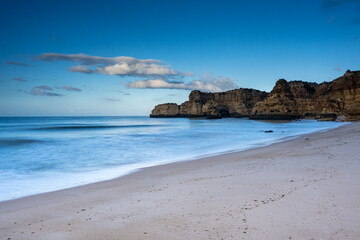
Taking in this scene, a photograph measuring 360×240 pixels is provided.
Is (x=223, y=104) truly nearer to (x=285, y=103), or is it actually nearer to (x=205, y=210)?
(x=285, y=103)

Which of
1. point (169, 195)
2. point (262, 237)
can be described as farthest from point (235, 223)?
point (169, 195)

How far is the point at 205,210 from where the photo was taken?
4332mm

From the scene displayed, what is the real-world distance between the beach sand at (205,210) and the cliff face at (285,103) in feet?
160

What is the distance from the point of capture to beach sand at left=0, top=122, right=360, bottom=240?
353 centimetres

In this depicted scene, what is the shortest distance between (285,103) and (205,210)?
8949cm

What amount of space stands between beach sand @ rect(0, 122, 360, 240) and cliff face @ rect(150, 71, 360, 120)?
48.8 m

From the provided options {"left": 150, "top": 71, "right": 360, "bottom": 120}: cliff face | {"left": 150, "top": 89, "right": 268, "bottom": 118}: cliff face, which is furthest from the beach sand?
{"left": 150, "top": 89, "right": 268, "bottom": 118}: cliff face

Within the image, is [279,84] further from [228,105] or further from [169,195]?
[169,195]

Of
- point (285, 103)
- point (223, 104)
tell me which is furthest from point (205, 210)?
point (223, 104)

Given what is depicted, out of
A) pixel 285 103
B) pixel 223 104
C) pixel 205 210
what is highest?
pixel 223 104

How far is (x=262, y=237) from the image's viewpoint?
3.29 meters

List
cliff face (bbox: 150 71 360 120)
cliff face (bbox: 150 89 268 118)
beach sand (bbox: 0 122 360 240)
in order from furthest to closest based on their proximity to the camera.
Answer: cliff face (bbox: 150 89 268 118), cliff face (bbox: 150 71 360 120), beach sand (bbox: 0 122 360 240)

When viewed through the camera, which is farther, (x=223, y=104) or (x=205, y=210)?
(x=223, y=104)

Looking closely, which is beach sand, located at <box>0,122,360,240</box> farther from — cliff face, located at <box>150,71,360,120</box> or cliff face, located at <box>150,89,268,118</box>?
cliff face, located at <box>150,89,268,118</box>
